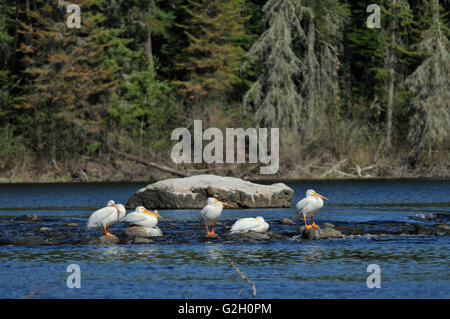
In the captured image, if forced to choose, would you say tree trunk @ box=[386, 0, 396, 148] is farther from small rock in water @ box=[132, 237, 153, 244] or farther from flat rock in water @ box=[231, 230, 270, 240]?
small rock in water @ box=[132, 237, 153, 244]

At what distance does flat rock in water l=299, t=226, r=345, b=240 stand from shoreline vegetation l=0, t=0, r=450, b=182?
1186 inches

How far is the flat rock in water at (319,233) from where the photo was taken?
67.6 ft

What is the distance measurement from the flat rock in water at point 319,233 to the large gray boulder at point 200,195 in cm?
933

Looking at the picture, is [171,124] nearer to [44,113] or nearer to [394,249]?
[44,113]

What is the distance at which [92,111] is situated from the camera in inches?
2201

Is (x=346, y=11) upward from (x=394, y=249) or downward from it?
upward

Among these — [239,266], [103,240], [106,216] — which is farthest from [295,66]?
[239,266]

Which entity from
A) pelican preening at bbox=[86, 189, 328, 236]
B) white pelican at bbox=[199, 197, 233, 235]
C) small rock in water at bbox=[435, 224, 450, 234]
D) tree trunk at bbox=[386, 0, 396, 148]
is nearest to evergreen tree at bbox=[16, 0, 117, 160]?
tree trunk at bbox=[386, 0, 396, 148]

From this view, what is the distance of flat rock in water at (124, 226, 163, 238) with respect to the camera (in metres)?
21.0

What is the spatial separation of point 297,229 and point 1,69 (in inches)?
1624

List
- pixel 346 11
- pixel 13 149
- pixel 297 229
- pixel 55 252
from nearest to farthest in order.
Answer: pixel 55 252, pixel 297 229, pixel 13 149, pixel 346 11

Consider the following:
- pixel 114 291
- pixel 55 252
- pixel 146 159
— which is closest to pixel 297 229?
pixel 55 252

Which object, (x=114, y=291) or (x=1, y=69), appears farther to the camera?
(x=1, y=69)

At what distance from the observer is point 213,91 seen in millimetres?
58750
